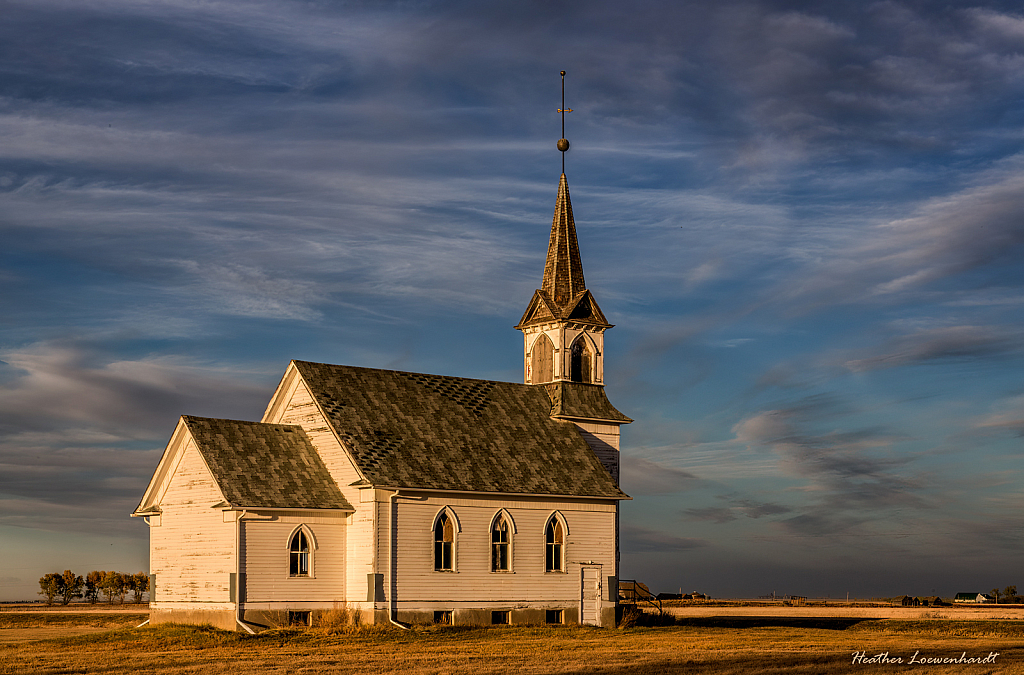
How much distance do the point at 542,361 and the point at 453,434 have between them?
8.44 meters

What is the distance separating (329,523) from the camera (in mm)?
42281

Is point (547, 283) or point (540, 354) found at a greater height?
point (547, 283)

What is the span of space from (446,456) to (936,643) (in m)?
18.0

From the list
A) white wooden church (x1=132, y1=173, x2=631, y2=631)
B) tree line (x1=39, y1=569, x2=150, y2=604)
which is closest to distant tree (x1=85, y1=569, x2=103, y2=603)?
tree line (x1=39, y1=569, x2=150, y2=604)

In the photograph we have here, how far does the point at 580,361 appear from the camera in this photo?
2106 inches

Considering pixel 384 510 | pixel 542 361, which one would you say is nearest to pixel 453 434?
pixel 384 510

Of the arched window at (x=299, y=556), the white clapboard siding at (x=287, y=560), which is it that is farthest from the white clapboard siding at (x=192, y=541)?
the arched window at (x=299, y=556)

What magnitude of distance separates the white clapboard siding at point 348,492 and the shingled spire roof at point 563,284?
1281 centimetres

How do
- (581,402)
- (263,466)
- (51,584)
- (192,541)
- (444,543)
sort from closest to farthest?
(192,541) → (263,466) → (444,543) → (581,402) → (51,584)

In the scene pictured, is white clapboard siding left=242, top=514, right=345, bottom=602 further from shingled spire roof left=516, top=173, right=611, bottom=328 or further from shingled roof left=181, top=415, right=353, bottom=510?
shingled spire roof left=516, top=173, right=611, bottom=328

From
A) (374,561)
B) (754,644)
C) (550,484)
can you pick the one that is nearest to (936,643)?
(754,644)

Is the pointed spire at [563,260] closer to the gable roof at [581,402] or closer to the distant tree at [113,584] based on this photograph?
the gable roof at [581,402]

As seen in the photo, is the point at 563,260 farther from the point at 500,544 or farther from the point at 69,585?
the point at 69,585

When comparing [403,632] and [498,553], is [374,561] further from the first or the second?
[498,553]
